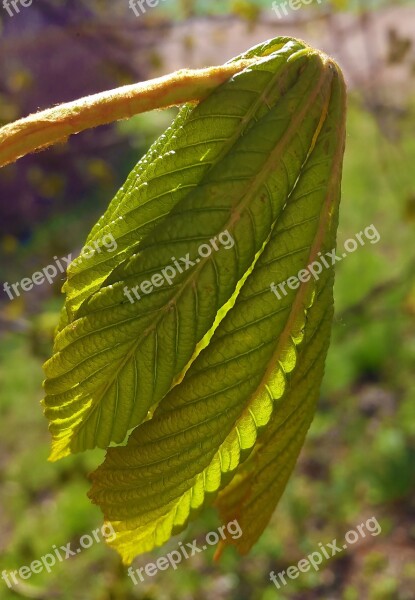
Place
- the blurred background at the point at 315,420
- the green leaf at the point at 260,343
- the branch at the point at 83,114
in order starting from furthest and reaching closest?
the blurred background at the point at 315,420
the green leaf at the point at 260,343
the branch at the point at 83,114

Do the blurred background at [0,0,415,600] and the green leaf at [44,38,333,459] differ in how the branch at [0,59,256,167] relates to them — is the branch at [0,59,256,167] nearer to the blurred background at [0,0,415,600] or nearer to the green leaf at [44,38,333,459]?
the green leaf at [44,38,333,459]

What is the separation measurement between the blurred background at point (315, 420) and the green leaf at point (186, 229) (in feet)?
4.90

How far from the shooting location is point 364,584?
10.3 feet

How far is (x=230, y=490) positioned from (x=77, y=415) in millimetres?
294

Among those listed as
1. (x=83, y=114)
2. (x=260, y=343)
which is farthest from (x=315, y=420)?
(x=83, y=114)

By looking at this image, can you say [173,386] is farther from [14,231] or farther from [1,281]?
[14,231]

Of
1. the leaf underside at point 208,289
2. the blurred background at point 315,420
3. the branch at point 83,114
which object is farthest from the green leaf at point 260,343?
the blurred background at point 315,420

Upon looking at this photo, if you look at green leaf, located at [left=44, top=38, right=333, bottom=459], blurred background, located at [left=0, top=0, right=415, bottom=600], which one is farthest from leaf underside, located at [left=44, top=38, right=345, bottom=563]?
blurred background, located at [left=0, top=0, right=415, bottom=600]

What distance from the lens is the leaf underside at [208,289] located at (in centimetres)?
74

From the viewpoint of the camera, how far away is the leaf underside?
0.74 m

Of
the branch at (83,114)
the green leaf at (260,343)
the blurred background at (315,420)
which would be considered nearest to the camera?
the branch at (83,114)

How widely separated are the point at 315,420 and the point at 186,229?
344 centimetres

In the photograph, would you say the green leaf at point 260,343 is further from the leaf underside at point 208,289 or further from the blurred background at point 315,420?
the blurred background at point 315,420

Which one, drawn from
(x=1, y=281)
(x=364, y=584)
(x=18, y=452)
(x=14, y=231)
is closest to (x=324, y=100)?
(x=364, y=584)
